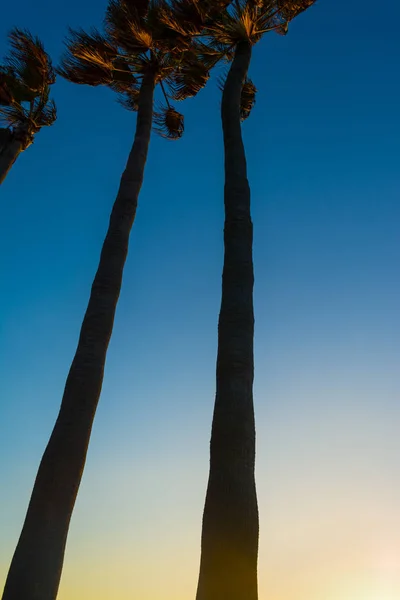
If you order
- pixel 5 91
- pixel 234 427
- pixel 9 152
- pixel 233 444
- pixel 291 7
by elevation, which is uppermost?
pixel 5 91

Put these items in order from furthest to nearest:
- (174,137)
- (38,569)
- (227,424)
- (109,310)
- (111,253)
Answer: (174,137), (111,253), (109,310), (38,569), (227,424)

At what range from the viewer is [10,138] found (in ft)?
43.4

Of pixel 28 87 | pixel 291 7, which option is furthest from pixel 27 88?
pixel 291 7

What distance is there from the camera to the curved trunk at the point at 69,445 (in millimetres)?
5348

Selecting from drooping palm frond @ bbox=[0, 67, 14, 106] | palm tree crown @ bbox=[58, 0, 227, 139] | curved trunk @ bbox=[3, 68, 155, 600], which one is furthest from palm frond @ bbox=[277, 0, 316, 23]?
drooping palm frond @ bbox=[0, 67, 14, 106]

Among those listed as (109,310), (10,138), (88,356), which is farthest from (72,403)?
(10,138)

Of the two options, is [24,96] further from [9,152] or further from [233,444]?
[233,444]

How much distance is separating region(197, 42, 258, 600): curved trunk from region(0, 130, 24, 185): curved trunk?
8.62 meters

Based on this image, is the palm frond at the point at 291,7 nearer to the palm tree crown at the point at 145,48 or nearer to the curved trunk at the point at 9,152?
the palm tree crown at the point at 145,48

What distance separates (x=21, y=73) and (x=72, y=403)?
9.80 m

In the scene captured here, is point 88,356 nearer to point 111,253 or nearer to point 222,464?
point 111,253

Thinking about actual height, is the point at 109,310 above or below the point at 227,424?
above

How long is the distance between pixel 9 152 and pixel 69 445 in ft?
31.2

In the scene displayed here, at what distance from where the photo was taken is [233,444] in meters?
4.39
